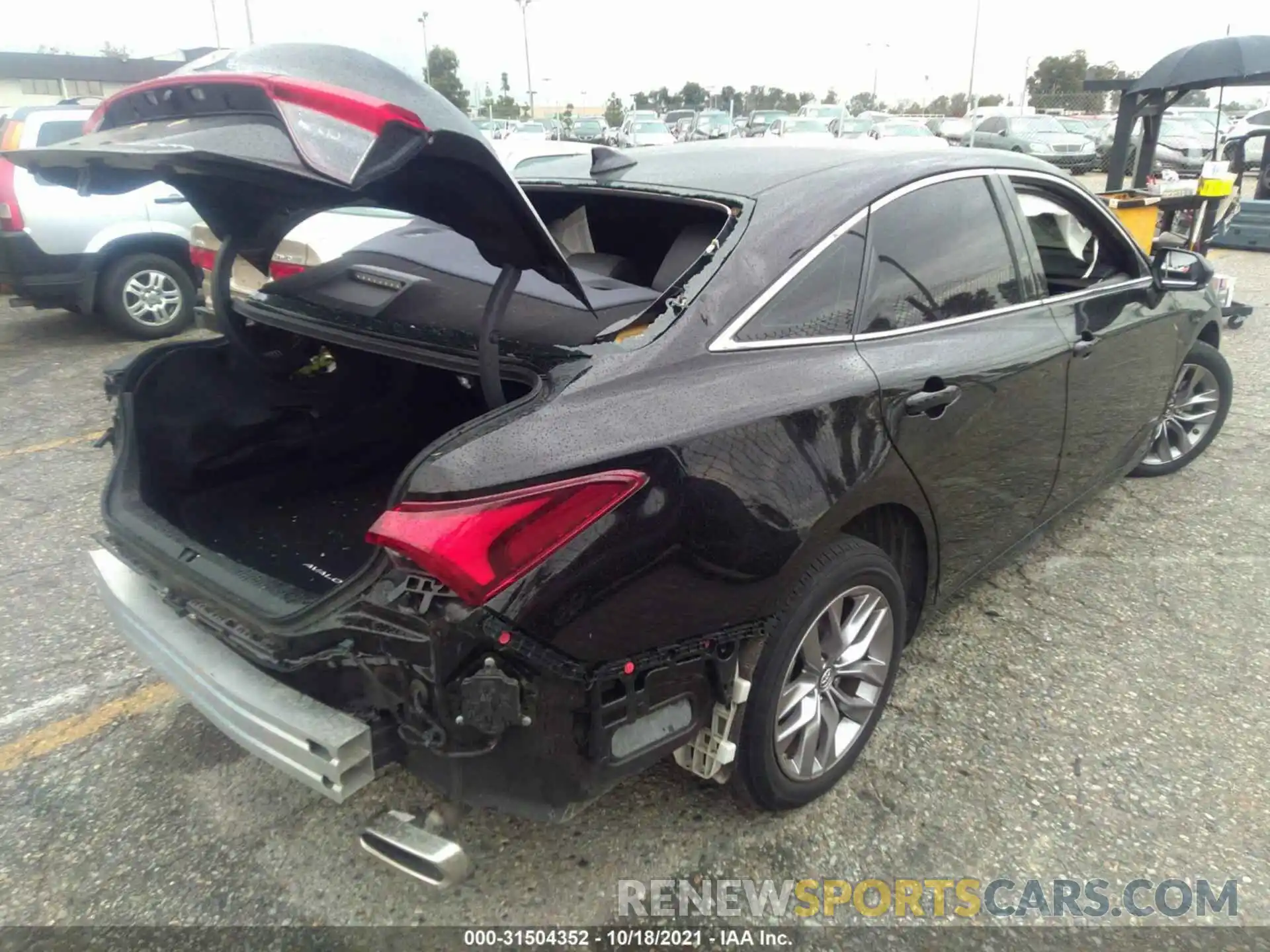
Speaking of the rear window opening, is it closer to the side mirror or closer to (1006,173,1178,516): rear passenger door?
(1006,173,1178,516): rear passenger door

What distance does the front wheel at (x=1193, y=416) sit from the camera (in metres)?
4.54

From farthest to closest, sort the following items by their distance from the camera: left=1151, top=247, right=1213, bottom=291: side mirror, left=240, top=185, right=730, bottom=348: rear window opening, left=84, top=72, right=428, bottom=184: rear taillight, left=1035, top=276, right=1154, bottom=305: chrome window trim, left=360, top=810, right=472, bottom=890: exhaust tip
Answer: left=1151, top=247, right=1213, bottom=291: side mirror → left=1035, top=276, right=1154, bottom=305: chrome window trim → left=240, top=185, right=730, bottom=348: rear window opening → left=360, top=810, right=472, bottom=890: exhaust tip → left=84, top=72, right=428, bottom=184: rear taillight

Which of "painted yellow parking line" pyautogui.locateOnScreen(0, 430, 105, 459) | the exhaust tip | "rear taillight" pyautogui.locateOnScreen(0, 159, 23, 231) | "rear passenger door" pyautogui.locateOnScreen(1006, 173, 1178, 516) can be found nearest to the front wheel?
"rear passenger door" pyautogui.locateOnScreen(1006, 173, 1178, 516)

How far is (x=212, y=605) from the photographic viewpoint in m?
2.10

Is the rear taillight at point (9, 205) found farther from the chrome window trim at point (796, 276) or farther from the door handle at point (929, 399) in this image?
the door handle at point (929, 399)

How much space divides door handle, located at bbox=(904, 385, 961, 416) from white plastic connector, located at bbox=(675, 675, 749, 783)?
87 cm

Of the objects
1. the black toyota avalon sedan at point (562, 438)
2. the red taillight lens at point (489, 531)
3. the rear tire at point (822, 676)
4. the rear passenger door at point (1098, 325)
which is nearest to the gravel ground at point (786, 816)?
the rear tire at point (822, 676)

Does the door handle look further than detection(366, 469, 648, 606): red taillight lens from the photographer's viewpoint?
Yes

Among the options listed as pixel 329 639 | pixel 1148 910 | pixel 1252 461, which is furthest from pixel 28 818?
pixel 1252 461

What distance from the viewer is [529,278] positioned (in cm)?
255

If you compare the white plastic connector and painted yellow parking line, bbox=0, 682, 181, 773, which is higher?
the white plastic connector

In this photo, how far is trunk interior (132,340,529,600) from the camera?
2697 millimetres

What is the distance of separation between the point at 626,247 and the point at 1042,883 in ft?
7.53

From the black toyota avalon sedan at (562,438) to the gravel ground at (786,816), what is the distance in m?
0.27
